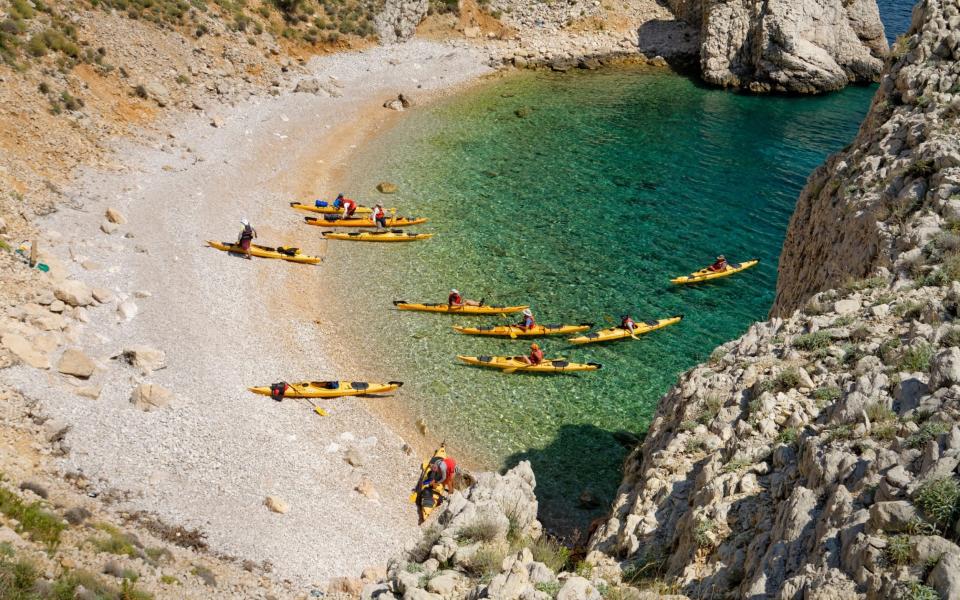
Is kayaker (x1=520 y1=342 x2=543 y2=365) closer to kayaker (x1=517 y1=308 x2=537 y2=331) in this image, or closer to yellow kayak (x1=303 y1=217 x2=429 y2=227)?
kayaker (x1=517 y1=308 x2=537 y2=331)

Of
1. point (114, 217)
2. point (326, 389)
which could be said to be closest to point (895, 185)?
point (326, 389)

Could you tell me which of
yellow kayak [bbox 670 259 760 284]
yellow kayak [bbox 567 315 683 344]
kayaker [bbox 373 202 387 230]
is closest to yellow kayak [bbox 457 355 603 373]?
yellow kayak [bbox 567 315 683 344]

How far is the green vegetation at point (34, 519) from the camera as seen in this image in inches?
582

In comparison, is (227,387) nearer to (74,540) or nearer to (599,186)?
(74,540)

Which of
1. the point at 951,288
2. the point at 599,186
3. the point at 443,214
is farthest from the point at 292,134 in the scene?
the point at 951,288

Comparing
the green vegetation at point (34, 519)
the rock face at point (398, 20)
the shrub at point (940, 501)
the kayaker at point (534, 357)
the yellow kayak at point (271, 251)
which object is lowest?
the kayaker at point (534, 357)

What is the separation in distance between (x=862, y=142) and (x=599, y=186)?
21.6 metres

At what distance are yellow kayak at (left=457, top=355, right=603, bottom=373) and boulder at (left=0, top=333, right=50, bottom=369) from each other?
536 inches

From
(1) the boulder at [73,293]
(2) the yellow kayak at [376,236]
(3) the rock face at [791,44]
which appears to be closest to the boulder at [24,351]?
A: (1) the boulder at [73,293]

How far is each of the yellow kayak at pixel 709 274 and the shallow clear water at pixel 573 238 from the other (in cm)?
43

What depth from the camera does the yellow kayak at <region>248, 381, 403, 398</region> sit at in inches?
968

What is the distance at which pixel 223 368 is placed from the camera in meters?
25.3

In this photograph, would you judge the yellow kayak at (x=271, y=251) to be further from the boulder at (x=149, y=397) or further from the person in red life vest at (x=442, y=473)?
the person in red life vest at (x=442, y=473)

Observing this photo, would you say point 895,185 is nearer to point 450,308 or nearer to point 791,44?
point 450,308
